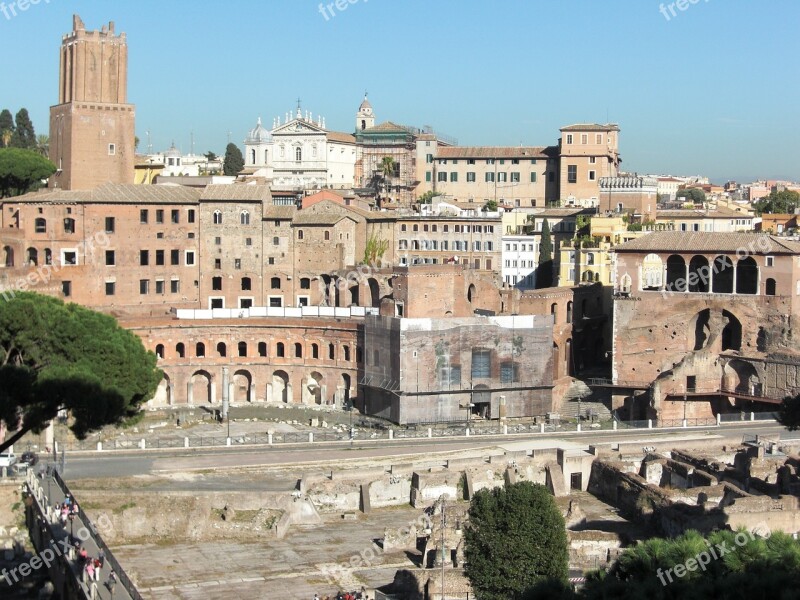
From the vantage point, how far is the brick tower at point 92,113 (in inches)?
2926

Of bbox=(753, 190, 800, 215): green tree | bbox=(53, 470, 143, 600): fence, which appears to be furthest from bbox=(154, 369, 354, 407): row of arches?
bbox=(753, 190, 800, 215): green tree

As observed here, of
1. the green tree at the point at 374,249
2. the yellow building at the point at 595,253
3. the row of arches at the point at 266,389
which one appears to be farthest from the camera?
the green tree at the point at 374,249

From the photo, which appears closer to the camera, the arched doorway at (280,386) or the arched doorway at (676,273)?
the arched doorway at (280,386)

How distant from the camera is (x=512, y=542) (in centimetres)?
3541

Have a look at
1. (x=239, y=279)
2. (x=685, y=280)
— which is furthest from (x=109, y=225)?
(x=685, y=280)

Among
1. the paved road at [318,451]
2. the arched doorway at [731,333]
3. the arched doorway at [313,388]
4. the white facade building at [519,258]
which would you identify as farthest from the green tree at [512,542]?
the white facade building at [519,258]

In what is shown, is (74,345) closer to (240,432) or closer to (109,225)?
(240,432)

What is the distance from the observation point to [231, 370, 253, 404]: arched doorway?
67.8m

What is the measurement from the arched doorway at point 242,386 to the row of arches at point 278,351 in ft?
3.43

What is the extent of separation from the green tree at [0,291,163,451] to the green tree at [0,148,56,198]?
35.2 m

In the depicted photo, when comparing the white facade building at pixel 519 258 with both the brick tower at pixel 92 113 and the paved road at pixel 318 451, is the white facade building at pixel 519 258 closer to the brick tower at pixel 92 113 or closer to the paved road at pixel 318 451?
the brick tower at pixel 92 113

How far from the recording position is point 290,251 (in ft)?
242

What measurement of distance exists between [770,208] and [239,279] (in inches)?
2002

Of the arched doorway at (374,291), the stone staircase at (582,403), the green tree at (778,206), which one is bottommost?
the stone staircase at (582,403)
